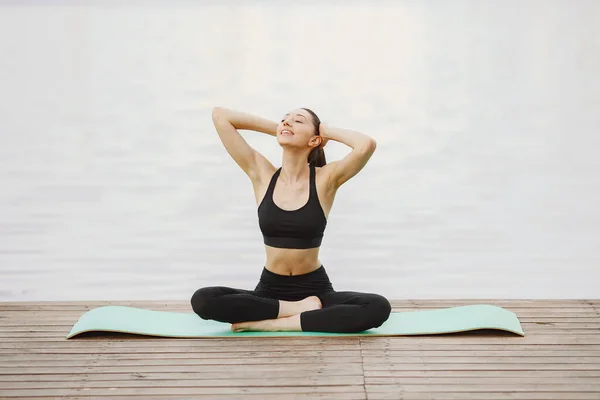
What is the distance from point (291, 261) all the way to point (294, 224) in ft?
0.58

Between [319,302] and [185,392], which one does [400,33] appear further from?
[185,392]

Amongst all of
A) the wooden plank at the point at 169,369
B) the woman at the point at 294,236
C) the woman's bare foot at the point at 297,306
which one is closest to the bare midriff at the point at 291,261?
the woman at the point at 294,236

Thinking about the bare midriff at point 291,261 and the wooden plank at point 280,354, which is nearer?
the wooden plank at point 280,354

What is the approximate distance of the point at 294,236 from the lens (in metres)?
4.16

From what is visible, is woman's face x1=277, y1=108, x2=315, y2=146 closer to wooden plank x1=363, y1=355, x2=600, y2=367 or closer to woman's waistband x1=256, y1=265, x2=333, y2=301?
woman's waistband x1=256, y1=265, x2=333, y2=301

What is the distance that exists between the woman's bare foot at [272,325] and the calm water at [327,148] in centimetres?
128

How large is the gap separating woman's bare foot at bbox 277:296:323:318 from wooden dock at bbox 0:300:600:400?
0.62 feet

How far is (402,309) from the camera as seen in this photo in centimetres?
445

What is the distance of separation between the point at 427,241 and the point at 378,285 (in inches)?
41.8

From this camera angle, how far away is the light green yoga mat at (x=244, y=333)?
13.0 feet

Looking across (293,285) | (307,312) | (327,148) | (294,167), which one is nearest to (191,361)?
(307,312)

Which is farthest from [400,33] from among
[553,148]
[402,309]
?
[402,309]

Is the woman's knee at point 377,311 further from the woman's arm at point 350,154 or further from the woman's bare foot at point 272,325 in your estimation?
the woman's arm at point 350,154

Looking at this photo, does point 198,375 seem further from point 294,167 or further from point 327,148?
point 327,148
